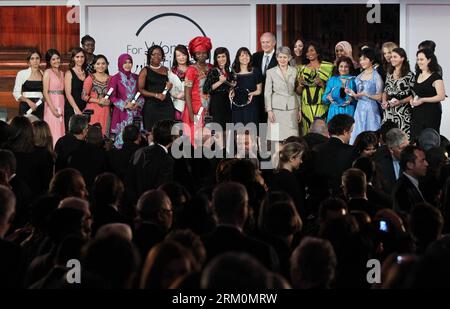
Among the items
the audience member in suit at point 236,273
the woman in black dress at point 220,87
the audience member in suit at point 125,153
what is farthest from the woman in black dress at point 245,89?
the audience member in suit at point 236,273

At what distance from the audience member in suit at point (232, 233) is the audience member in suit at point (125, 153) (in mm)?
3621

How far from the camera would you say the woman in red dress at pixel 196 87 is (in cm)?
1295

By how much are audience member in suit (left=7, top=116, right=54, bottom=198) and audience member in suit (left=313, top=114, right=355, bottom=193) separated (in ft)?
6.87

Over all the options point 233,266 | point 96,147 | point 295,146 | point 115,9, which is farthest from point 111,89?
point 233,266

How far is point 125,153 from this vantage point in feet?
32.3

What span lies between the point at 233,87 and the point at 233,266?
8902 millimetres

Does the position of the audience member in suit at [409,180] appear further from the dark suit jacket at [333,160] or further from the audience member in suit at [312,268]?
the audience member in suit at [312,268]

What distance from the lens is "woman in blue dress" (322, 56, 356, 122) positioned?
12859 mm

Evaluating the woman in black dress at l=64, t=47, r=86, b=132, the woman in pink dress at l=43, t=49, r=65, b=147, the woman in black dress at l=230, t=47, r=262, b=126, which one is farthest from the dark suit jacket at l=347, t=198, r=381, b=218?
the woman in pink dress at l=43, t=49, r=65, b=147

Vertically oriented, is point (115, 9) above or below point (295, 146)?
above

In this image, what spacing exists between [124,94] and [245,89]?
141cm

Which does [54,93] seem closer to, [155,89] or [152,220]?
[155,89]
